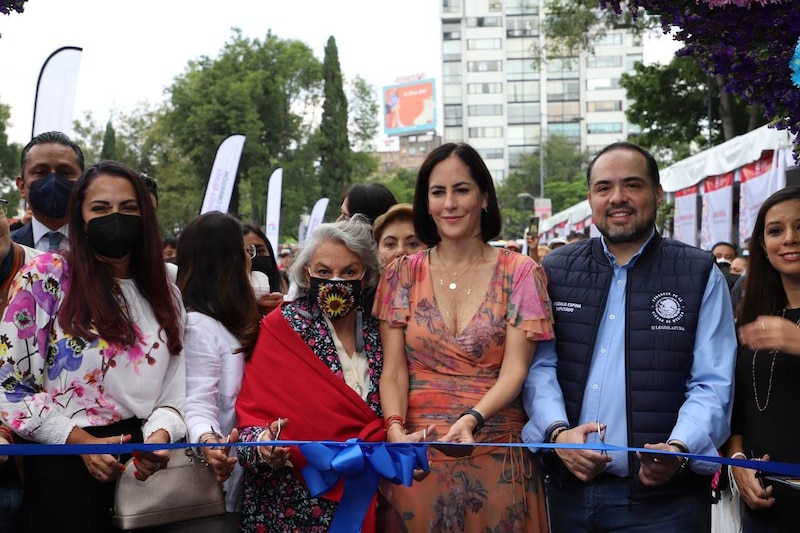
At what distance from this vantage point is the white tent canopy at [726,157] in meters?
9.40

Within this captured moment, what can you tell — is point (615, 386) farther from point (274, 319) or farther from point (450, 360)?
point (274, 319)

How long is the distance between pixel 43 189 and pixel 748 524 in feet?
11.4

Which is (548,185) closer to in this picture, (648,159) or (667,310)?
(648,159)

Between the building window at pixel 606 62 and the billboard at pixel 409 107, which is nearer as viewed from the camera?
the building window at pixel 606 62

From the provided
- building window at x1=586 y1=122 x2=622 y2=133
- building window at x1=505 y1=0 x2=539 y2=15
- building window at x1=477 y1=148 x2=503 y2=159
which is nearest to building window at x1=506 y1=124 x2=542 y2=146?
building window at x1=477 y1=148 x2=503 y2=159

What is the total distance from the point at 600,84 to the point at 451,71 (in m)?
19.1

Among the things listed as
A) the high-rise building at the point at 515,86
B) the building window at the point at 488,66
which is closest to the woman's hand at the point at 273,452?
the high-rise building at the point at 515,86

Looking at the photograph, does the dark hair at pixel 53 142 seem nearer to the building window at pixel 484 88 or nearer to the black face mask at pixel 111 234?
the black face mask at pixel 111 234

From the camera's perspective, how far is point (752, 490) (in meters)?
3.29

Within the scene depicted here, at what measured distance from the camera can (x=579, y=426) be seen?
3.19 metres

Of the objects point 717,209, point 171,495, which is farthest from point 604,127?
point 171,495

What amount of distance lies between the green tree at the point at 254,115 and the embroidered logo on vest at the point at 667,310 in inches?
1680

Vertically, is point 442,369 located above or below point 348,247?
below

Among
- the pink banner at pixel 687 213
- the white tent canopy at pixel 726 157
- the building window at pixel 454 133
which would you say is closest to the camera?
the white tent canopy at pixel 726 157
